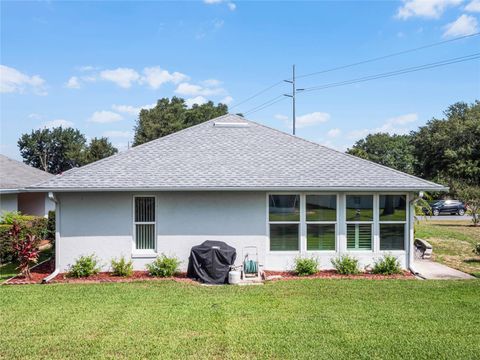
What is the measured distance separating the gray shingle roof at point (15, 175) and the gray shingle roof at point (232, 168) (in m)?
6.74

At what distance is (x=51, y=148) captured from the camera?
6116 cm

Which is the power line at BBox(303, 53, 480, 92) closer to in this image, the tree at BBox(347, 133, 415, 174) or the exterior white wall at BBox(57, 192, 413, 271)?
the exterior white wall at BBox(57, 192, 413, 271)

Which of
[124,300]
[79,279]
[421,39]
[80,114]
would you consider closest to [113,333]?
[124,300]

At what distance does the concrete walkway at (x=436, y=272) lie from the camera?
11048 millimetres

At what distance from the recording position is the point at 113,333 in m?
6.54

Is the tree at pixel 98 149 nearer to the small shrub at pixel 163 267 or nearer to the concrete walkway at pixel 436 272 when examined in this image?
the small shrub at pixel 163 267

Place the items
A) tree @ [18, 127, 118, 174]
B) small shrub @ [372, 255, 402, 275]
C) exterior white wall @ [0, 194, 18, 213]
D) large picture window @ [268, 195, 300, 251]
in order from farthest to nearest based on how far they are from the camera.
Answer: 1. tree @ [18, 127, 118, 174]
2. exterior white wall @ [0, 194, 18, 213]
3. large picture window @ [268, 195, 300, 251]
4. small shrub @ [372, 255, 402, 275]

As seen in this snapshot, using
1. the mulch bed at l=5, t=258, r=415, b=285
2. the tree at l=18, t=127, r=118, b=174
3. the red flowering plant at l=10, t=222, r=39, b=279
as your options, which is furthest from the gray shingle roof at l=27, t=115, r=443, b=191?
the tree at l=18, t=127, r=118, b=174

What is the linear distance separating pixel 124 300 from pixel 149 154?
5.67 metres

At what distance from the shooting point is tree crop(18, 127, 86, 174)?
196 feet

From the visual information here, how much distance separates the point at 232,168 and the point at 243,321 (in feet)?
19.1

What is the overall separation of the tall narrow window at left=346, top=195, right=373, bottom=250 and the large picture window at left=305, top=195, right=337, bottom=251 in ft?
1.49

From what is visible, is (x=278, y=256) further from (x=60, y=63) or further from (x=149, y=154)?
(x=60, y=63)

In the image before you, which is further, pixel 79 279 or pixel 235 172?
pixel 235 172
